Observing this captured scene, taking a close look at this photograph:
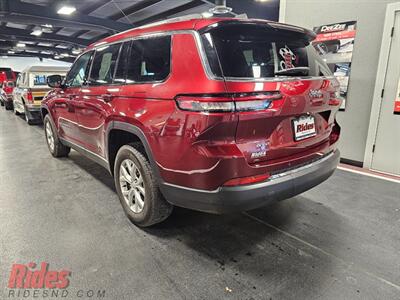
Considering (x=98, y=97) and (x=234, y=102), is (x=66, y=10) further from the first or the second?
(x=234, y=102)

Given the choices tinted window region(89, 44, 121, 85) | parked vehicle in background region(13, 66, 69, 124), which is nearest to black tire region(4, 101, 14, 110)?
parked vehicle in background region(13, 66, 69, 124)

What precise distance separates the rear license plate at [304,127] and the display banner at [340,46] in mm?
2515

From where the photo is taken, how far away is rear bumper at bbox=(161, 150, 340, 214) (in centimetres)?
152

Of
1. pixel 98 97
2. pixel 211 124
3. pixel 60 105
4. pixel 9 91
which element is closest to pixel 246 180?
pixel 211 124

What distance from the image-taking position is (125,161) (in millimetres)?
2227

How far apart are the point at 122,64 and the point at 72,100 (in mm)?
1209

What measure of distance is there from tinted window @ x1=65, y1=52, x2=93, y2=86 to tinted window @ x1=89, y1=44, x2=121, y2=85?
213 mm

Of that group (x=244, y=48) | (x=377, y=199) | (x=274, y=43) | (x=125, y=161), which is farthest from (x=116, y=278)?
(x=377, y=199)

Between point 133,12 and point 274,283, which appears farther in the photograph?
point 133,12

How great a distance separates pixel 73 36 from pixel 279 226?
17.0 m

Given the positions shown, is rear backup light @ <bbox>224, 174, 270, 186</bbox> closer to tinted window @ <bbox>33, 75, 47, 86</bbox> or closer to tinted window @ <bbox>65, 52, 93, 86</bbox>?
tinted window @ <bbox>65, 52, 93, 86</bbox>

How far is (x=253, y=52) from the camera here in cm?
163

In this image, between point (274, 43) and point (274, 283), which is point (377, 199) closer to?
point (274, 283)

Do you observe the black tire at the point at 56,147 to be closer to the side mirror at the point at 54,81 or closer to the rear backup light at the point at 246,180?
the side mirror at the point at 54,81
